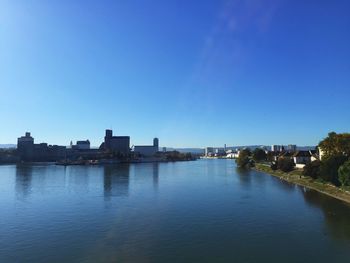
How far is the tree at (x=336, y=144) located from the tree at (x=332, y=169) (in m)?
10.3

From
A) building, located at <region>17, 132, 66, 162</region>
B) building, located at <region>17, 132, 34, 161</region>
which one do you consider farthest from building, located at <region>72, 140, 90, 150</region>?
building, located at <region>17, 132, 34, 161</region>

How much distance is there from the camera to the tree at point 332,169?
37375 millimetres

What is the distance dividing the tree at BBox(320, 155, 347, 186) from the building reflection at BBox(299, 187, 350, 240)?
221 cm

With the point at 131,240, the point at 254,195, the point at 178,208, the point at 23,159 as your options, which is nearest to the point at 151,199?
the point at 178,208

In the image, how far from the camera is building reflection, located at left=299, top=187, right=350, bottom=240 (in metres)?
21.2

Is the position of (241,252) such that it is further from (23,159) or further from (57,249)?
(23,159)

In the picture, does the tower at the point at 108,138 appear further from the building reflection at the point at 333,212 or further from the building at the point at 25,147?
the building reflection at the point at 333,212

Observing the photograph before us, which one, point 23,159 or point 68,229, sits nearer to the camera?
point 68,229

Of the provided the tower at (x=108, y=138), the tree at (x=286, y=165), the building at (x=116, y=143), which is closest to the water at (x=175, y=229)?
the tree at (x=286, y=165)

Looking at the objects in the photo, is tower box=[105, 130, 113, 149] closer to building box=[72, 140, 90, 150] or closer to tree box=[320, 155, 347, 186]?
building box=[72, 140, 90, 150]

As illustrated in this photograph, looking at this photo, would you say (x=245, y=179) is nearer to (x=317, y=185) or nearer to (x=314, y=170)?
Result: (x=314, y=170)

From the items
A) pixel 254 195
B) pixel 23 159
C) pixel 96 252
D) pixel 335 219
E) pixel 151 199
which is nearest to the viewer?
pixel 96 252

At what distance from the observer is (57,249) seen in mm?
17688

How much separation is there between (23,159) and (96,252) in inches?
5837
